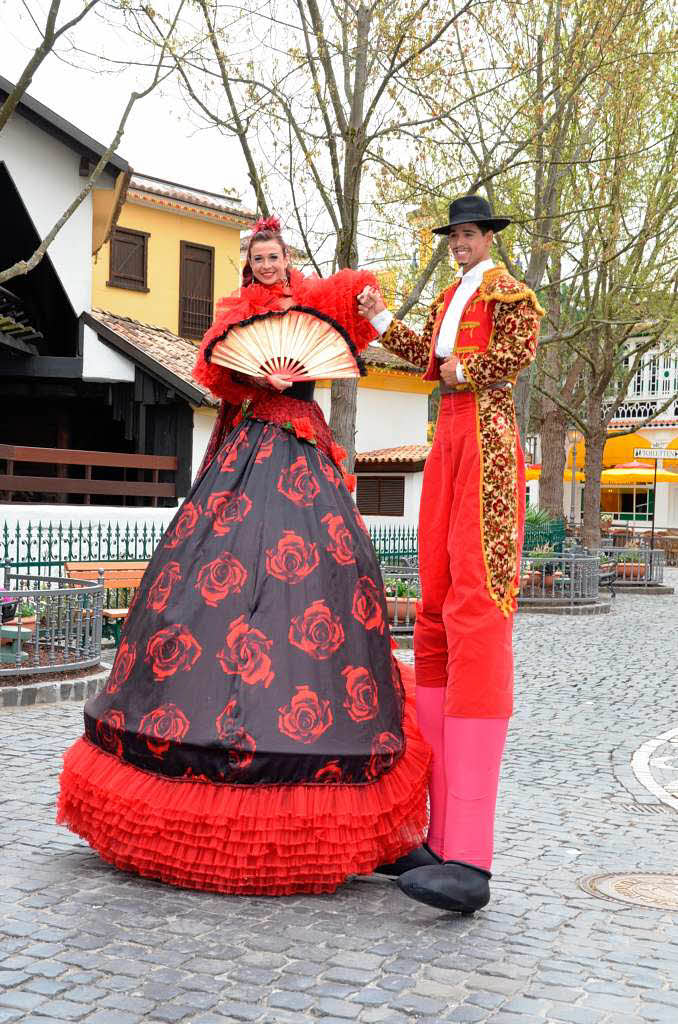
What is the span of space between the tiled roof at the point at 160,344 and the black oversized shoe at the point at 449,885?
14.3 m

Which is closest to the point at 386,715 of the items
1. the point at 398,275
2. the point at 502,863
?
the point at 502,863

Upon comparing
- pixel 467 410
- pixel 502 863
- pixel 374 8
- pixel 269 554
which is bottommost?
pixel 502 863

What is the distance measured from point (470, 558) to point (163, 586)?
1.14 meters

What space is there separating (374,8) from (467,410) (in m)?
8.76

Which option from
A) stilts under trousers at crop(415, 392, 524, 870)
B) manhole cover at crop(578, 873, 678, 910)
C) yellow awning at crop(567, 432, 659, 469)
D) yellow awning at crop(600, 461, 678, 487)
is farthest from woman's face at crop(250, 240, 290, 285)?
yellow awning at crop(567, 432, 659, 469)

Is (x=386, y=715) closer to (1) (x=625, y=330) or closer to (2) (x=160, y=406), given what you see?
(2) (x=160, y=406)

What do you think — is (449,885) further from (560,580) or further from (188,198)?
(188,198)

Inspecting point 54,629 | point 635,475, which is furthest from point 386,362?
point 54,629

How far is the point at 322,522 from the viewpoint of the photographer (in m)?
4.30

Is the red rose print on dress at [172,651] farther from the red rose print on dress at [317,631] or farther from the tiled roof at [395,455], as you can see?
the tiled roof at [395,455]

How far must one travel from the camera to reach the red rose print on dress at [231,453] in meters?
4.42

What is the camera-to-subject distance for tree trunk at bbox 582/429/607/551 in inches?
899

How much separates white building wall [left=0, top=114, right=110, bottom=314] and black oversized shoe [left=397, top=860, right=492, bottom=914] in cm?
1529

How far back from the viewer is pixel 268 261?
4617mm
